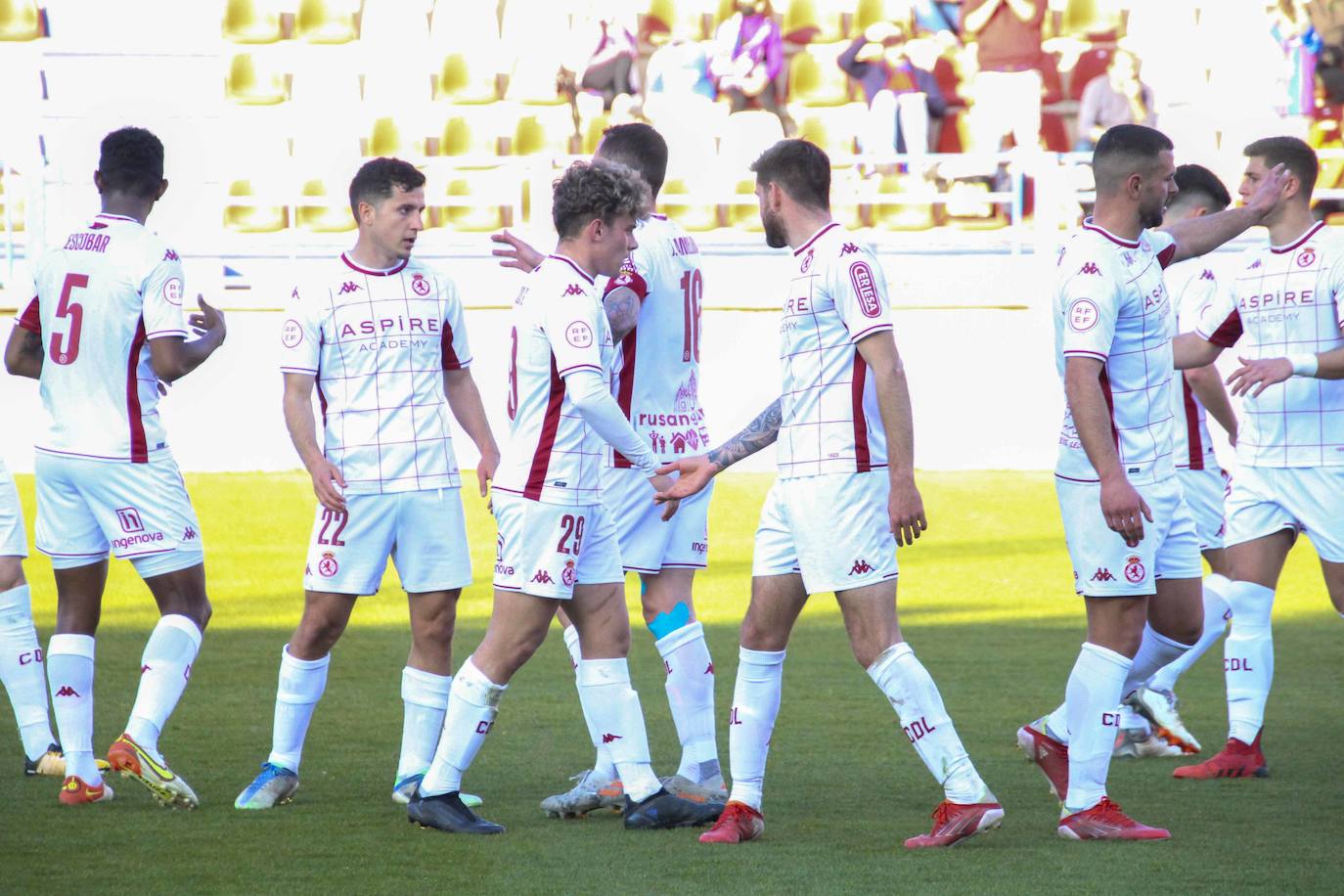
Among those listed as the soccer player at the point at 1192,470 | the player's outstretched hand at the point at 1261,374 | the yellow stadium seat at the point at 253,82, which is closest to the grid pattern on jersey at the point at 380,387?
the player's outstretched hand at the point at 1261,374

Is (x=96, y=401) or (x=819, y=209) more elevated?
(x=819, y=209)

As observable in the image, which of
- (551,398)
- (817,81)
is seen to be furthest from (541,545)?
(817,81)

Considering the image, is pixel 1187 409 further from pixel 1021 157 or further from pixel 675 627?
pixel 1021 157

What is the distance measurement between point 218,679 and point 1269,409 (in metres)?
4.88

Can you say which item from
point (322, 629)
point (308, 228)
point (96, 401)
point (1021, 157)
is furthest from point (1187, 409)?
point (308, 228)

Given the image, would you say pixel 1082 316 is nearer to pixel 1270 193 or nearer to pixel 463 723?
pixel 1270 193

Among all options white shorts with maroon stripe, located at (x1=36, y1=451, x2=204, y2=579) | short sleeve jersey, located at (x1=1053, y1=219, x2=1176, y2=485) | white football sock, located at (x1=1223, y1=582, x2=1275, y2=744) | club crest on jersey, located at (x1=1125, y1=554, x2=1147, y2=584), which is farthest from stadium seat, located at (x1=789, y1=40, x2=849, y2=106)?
club crest on jersey, located at (x1=1125, y1=554, x2=1147, y2=584)

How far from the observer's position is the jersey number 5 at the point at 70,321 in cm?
592

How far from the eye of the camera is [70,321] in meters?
5.94

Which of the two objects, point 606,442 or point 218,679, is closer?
point 606,442

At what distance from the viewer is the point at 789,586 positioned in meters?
5.24

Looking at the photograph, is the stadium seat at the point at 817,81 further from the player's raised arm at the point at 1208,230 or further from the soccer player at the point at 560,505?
the soccer player at the point at 560,505

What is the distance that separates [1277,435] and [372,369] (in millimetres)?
3286

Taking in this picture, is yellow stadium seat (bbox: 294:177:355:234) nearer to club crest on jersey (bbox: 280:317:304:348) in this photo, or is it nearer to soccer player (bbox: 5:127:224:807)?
A: soccer player (bbox: 5:127:224:807)
